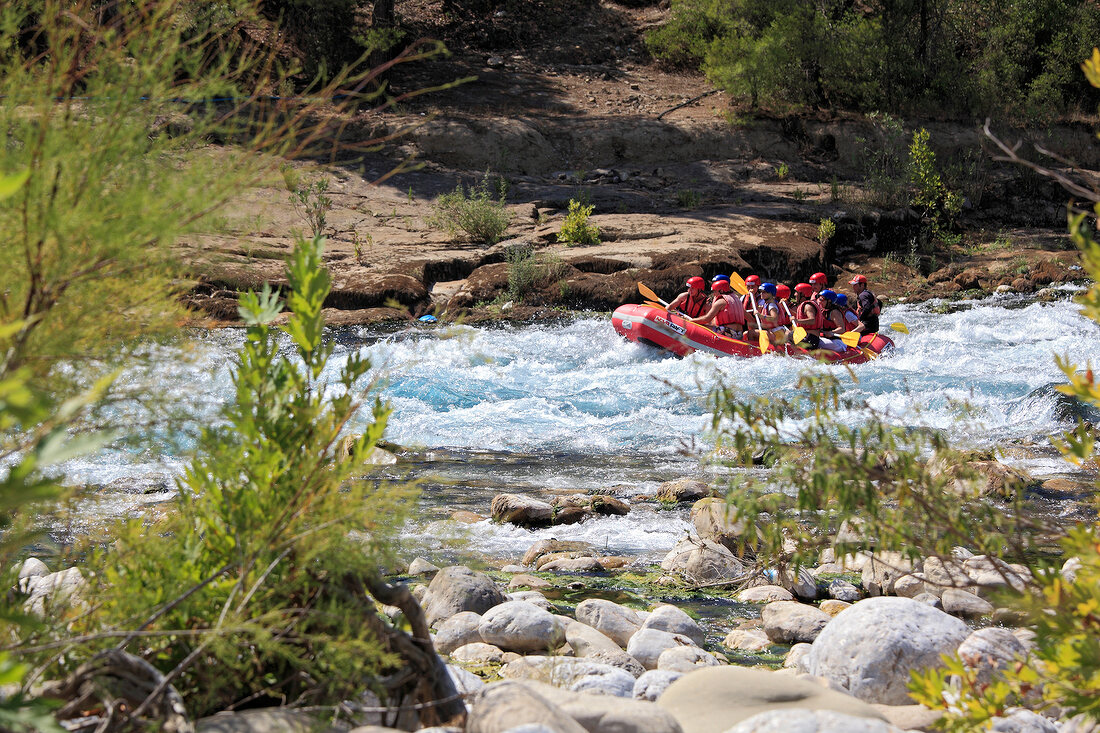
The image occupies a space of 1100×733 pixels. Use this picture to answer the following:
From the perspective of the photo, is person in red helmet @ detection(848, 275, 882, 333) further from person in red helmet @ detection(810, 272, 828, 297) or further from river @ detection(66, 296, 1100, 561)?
person in red helmet @ detection(810, 272, 828, 297)

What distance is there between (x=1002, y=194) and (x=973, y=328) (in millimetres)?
7932

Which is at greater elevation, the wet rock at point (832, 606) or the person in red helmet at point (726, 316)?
the wet rock at point (832, 606)

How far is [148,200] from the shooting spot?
6.53 feet

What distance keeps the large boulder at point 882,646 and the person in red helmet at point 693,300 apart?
9.22 meters

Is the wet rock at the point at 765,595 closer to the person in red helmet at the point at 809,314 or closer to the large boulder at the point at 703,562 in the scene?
the large boulder at the point at 703,562

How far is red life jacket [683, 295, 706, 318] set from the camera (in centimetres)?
1277

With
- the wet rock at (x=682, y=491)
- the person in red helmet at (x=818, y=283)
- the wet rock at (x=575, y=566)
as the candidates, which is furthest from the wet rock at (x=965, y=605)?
the person in red helmet at (x=818, y=283)

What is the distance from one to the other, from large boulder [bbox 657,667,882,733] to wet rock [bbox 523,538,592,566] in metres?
2.87

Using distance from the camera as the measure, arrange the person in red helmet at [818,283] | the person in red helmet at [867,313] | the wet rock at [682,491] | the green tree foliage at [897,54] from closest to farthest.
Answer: the wet rock at [682,491], the person in red helmet at [867,313], the person in red helmet at [818,283], the green tree foliage at [897,54]

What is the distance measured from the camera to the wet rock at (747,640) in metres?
4.28

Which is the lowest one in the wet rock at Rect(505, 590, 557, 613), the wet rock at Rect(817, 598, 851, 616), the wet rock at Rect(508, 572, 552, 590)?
the wet rock at Rect(508, 572, 552, 590)

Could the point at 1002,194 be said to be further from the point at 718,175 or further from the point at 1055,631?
the point at 1055,631

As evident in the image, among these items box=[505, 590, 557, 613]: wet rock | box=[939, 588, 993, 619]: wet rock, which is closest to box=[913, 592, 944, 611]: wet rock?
box=[939, 588, 993, 619]: wet rock

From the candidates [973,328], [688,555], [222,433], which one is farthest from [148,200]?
[973,328]
